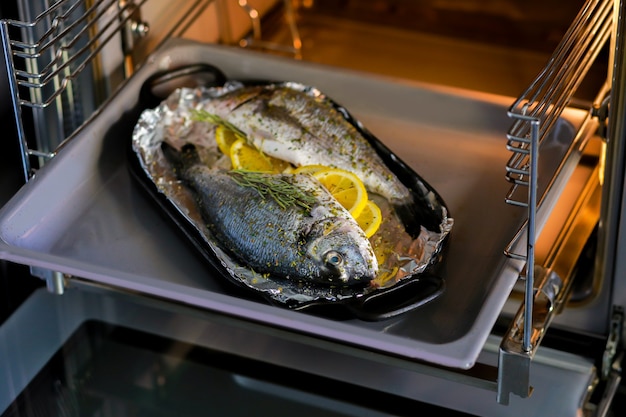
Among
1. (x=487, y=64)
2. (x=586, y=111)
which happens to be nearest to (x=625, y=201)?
(x=586, y=111)

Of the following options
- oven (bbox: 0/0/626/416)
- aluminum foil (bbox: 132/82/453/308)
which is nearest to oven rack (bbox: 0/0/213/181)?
oven (bbox: 0/0/626/416)

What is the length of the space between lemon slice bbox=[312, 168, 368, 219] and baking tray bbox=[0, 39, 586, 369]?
123mm

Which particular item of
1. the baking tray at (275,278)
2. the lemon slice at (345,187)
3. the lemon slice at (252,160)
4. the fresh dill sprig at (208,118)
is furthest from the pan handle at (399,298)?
the fresh dill sprig at (208,118)

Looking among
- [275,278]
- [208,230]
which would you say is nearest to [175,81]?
[208,230]

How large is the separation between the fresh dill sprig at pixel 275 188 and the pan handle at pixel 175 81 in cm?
22

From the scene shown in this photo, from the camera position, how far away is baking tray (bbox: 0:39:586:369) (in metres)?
1.01

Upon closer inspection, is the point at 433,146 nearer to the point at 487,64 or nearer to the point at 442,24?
the point at 487,64

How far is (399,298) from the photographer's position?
1042mm

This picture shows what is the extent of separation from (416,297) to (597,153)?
1.84 feet

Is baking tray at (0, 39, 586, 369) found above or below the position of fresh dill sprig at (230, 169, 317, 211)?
below

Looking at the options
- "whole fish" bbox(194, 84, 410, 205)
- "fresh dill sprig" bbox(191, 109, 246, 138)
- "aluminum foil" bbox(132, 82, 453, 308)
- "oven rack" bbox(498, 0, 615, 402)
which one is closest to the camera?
"oven rack" bbox(498, 0, 615, 402)

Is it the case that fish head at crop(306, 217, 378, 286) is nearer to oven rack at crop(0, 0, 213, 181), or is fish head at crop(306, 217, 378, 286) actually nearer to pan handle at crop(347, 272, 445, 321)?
pan handle at crop(347, 272, 445, 321)

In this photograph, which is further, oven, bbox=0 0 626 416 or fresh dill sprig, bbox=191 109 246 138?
fresh dill sprig, bbox=191 109 246 138

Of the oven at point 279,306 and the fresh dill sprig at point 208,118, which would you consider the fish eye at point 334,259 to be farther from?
the fresh dill sprig at point 208,118
